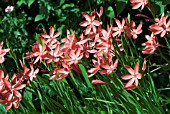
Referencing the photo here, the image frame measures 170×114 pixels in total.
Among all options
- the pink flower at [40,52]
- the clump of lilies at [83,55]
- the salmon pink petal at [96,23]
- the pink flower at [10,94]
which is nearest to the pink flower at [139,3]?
Result: the clump of lilies at [83,55]

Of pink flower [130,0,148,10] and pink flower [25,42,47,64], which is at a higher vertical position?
pink flower [130,0,148,10]

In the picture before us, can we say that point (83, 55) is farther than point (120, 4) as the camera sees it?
No

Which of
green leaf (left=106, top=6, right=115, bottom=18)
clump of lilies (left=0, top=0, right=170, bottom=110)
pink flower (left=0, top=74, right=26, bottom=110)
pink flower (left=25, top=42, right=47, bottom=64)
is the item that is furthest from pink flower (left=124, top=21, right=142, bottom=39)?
green leaf (left=106, top=6, right=115, bottom=18)

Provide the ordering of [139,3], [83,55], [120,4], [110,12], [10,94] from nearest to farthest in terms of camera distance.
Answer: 1. [10,94]
2. [83,55]
3. [139,3]
4. [120,4]
5. [110,12]

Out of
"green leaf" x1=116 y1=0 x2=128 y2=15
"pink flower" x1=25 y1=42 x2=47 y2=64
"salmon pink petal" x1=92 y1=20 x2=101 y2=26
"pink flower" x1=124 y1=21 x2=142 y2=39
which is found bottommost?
"green leaf" x1=116 y1=0 x2=128 y2=15

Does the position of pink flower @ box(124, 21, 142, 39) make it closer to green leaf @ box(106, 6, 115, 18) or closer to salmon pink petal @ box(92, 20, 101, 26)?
salmon pink petal @ box(92, 20, 101, 26)

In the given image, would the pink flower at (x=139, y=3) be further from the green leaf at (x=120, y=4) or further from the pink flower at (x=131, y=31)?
the green leaf at (x=120, y=4)

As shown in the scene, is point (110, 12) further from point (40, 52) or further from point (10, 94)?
point (10, 94)

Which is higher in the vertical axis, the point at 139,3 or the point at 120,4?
the point at 139,3

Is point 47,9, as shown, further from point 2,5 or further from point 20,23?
point 2,5

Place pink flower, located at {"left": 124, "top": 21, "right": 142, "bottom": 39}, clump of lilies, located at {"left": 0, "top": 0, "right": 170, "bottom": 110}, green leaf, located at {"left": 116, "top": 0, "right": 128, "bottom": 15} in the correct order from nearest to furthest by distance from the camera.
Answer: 1. clump of lilies, located at {"left": 0, "top": 0, "right": 170, "bottom": 110}
2. pink flower, located at {"left": 124, "top": 21, "right": 142, "bottom": 39}
3. green leaf, located at {"left": 116, "top": 0, "right": 128, "bottom": 15}

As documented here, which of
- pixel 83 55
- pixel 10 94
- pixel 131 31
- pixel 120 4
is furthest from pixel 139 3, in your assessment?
pixel 120 4
